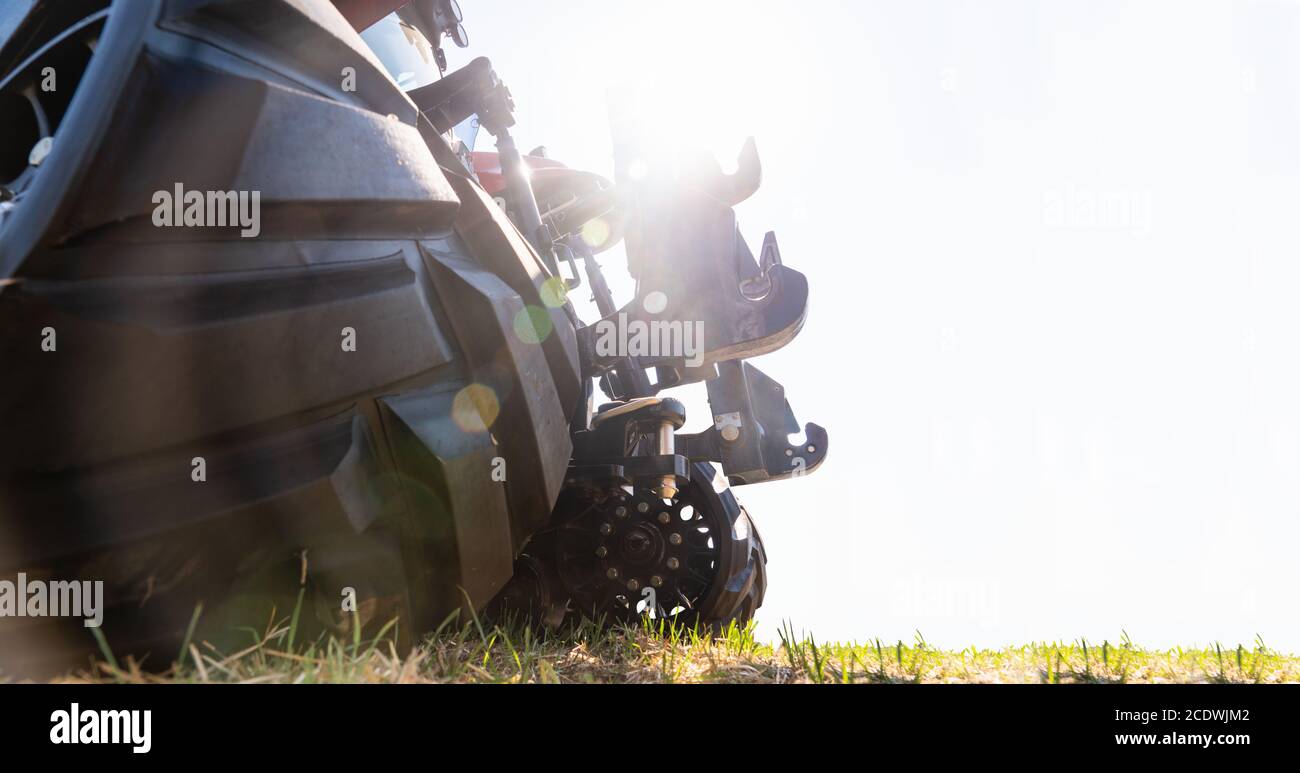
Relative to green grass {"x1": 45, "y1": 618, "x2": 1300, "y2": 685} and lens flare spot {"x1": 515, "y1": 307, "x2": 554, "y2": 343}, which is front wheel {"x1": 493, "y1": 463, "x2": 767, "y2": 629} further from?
lens flare spot {"x1": 515, "y1": 307, "x2": 554, "y2": 343}

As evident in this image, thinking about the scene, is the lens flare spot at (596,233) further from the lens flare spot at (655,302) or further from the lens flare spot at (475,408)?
the lens flare spot at (475,408)

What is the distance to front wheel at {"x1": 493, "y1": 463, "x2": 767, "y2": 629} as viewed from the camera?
2668 millimetres

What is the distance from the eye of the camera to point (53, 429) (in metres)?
1.41

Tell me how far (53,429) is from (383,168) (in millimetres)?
864

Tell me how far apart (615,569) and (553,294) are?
1069 millimetres

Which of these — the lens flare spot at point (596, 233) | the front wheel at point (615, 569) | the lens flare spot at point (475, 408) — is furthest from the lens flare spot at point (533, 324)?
the lens flare spot at point (596, 233)

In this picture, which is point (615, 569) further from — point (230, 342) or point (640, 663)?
point (230, 342)

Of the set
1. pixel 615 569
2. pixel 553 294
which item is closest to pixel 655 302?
pixel 553 294

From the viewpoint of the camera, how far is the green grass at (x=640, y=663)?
1.36 m

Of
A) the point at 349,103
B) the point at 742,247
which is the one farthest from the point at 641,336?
the point at 349,103

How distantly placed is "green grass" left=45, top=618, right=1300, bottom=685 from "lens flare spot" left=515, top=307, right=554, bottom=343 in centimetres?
78

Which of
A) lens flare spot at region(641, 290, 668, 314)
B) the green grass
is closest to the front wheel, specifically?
the green grass

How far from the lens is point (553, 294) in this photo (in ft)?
7.53

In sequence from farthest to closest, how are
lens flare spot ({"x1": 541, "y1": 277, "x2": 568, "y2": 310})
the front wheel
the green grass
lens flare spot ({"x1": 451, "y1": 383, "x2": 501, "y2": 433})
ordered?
the front wheel, lens flare spot ({"x1": 541, "y1": 277, "x2": 568, "y2": 310}), lens flare spot ({"x1": 451, "y1": 383, "x2": 501, "y2": 433}), the green grass
